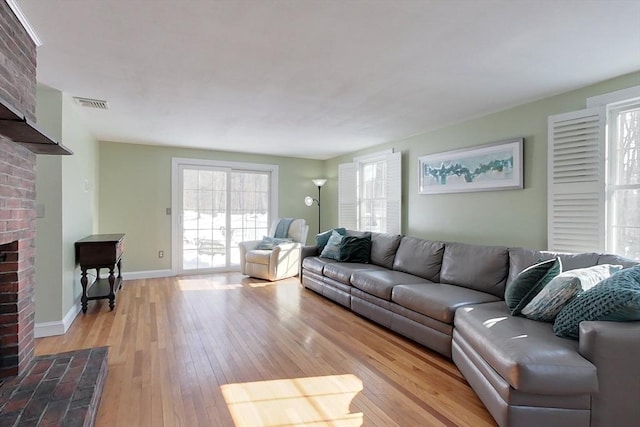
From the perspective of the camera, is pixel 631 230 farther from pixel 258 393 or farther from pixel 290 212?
pixel 290 212

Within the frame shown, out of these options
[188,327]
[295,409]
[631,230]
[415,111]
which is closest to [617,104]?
[631,230]

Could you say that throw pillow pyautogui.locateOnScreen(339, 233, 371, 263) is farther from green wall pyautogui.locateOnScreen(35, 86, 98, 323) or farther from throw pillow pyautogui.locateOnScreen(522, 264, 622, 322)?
green wall pyautogui.locateOnScreen(35, 86, 98, 323)

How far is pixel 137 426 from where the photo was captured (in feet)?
5.94

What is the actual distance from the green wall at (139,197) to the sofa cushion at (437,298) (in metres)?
4.30

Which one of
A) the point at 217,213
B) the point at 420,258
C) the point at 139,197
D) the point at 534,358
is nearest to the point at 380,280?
the point at 420,258

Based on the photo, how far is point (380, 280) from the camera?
135 inches

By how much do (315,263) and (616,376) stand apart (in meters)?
3.42

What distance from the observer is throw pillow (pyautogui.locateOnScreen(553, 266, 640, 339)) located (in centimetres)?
169

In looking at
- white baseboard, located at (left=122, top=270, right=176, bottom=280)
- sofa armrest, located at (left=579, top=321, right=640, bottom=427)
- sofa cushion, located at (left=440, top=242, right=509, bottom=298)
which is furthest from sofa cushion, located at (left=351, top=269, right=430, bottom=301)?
white baseboard, located at (left=122, top=270, right=176, bottom=280)

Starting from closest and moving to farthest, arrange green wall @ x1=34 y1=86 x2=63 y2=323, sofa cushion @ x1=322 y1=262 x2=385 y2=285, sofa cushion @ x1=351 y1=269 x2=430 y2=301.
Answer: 1. green wall @ x1=34 y1=86 x2=63 y2=323
2. sofa cushion @ x1=351 y1=269 x2=430 y2=301
3. sofa cushion @ x1=322 y1=262 x2=385 y2=285

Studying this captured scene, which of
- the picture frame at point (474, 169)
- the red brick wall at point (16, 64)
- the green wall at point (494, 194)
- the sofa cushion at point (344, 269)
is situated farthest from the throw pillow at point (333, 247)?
the red brick wall at point (16, 64)

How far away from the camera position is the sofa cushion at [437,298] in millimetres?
2631

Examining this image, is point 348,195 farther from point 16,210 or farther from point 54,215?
point 16,210

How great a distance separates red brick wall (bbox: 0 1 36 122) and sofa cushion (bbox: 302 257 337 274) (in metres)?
3.32
